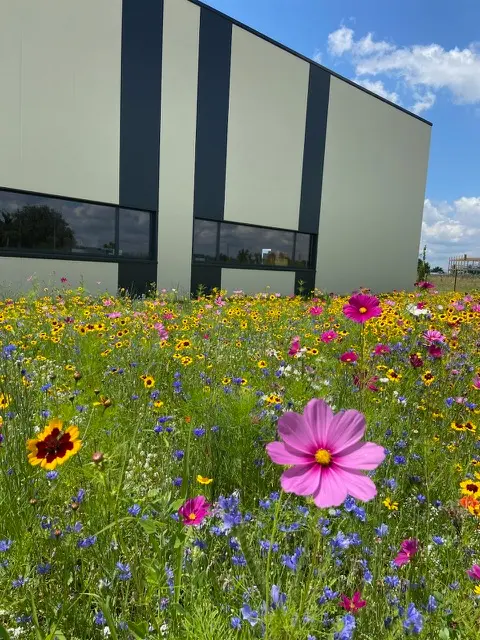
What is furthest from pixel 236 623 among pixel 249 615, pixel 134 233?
pixel 134 233

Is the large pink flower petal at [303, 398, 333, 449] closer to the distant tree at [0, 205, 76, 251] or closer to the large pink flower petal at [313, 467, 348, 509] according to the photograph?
the large pink flower petal at [313, 467, 348, 509]

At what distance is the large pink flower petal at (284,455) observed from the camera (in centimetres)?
71

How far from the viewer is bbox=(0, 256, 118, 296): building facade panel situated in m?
8.31

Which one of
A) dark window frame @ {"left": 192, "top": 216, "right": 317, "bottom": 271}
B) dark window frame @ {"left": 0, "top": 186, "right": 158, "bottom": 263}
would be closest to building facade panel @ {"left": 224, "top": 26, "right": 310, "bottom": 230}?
dark window frame @ {"left": 192, "top": 216, "right": 317, "bottom": 271}

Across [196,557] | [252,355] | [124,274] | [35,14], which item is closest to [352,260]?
[124,274]

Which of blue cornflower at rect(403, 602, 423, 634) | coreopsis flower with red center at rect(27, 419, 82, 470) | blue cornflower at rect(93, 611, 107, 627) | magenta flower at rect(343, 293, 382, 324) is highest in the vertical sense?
magenta flower at rect(343, 293, 382, 324)

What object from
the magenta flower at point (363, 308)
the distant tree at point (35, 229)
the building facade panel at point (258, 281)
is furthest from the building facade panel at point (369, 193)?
the magenta flower at point (363, 308)

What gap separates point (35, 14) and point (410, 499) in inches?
400

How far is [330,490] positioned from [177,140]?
35.8 ft

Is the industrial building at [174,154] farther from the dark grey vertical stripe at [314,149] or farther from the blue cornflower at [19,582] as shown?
the blue cornflower at [19,582]

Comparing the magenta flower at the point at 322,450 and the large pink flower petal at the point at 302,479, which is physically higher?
the magenta flower at the point at 322,450

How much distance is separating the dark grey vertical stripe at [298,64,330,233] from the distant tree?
684 centimetres

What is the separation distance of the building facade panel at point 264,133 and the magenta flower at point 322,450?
11029 mm

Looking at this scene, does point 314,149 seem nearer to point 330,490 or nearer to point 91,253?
point 91,253
